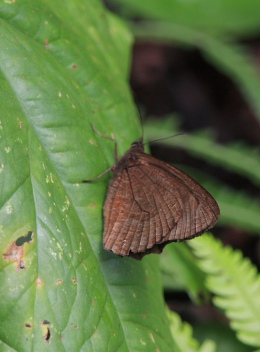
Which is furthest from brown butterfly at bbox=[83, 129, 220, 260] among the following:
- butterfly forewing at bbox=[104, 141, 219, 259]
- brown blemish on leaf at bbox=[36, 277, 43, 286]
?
brown blemish on leaf at bbox=[36, 277, 43, 286]

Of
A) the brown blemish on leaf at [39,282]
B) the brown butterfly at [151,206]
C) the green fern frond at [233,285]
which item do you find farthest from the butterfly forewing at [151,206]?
the green fern frond at [233,285]

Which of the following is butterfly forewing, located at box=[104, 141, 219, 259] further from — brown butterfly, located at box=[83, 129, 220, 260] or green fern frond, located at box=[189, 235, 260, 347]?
green fern frond, located at box=[189, 235, 260, 347]

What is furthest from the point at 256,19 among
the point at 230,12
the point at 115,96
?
the point at 115,96

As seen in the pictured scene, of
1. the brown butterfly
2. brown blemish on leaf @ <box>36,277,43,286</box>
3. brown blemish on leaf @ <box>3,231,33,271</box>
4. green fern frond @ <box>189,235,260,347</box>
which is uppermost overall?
brown blemish on leaf @ <box>3,231,33,271</box>

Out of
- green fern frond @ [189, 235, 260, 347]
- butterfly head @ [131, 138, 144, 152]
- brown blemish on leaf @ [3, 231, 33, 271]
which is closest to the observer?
brown blemish on leaf @ [3, 231, 33, 271]

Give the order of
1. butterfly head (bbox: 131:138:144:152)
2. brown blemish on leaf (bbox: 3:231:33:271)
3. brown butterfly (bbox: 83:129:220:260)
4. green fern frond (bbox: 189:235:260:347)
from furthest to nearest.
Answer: green fern frond (bbox: 189:235:260:347)
butterfly head (bbox: 131:138:144:152)
brown butterfly (bbox: 83:129:220:260)
brown blemish on leaf (bbox: 3:231:33:271)

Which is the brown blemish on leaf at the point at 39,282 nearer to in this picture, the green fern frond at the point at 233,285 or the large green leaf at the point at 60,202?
the large green leaf at the point at 60,202

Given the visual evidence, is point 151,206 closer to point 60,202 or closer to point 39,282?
point 60,202
